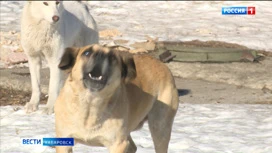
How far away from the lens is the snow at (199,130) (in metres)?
8.79

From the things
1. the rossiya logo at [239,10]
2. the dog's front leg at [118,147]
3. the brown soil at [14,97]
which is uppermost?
the dog's front leg at [118,147]

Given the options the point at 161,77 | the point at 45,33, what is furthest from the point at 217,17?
the point at 161,77

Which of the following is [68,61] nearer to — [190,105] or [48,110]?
[48,110]

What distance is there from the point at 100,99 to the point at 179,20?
13.9m

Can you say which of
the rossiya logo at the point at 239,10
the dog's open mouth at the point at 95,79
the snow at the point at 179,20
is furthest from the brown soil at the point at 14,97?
the rossiya logo at the point at 239,10

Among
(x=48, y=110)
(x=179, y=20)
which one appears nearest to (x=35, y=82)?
(x=48, y=110)

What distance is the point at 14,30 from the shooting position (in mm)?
17062

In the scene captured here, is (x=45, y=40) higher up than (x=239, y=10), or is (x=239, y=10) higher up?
(x=45, y=40)

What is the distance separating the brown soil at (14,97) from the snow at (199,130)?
0.45 meters

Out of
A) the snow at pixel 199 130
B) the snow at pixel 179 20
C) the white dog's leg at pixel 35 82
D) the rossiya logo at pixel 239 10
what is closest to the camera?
the snow at pixel 199 130

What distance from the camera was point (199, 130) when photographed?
983 cm

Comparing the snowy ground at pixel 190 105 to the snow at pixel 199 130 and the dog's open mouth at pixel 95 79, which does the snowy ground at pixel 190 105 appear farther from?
the dog's open mouth at pixel 95 79

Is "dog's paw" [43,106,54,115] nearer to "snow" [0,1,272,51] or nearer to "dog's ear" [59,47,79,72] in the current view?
"dog's ear" [59,47,79,72]

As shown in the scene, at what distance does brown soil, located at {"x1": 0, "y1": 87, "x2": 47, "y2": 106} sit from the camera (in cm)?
1148
